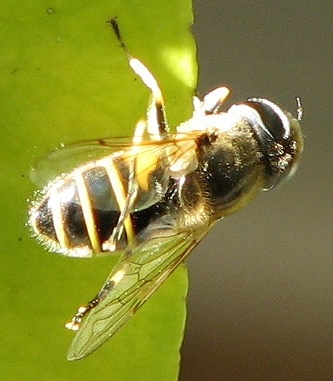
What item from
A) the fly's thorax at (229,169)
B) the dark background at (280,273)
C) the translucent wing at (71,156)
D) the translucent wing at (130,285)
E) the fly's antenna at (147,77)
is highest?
the fly's antenna at (147,77)

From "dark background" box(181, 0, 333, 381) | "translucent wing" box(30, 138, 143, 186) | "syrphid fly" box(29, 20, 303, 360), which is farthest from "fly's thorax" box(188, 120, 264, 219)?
"dark background" box(181, 0, 333, 381)

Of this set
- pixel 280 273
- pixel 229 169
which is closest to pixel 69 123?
pixel 229 169

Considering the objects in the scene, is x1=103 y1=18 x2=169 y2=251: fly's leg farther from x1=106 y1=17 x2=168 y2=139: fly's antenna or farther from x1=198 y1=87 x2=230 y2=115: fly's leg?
x1=198 y1=87 x2=230 y2=115: fly's leg

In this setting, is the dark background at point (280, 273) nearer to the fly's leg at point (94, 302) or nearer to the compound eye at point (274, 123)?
the compound eye at point (274, 123)

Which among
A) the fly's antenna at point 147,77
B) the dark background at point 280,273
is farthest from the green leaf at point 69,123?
the dark background at point 280,273

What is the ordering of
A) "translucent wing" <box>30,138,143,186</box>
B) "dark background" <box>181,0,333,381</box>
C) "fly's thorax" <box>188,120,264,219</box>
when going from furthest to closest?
"dark background" <box>181,0,333,381</box> < "fly's thorax" <box>188,120,264,219</box> < "translucent wing" <box>30,138,143,186</box>

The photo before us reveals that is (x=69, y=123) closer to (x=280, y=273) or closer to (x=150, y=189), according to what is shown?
(x=150, y=189)

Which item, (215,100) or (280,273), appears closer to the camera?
(215,100)
